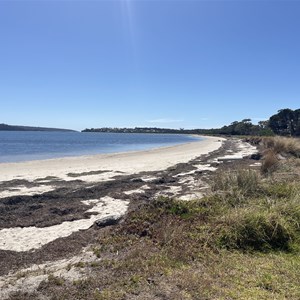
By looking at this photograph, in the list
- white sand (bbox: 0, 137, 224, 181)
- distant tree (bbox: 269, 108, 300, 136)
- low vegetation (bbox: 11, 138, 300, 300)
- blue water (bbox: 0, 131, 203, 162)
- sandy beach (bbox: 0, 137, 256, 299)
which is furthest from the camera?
distant tree (bbox: 269, 108, 300, 136)

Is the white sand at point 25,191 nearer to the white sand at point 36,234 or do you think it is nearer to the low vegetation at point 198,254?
the white sand at point 36,234

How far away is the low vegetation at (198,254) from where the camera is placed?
13.1 feet

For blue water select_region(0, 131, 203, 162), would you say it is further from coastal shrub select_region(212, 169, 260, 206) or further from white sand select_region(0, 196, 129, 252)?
coastal shrub select_region(212, 169, 260, 206)

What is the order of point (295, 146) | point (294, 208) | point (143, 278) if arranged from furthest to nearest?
1. point (295, 146)
2. point (294, 208)
3. point (143, 278)

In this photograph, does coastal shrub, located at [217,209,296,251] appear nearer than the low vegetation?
No

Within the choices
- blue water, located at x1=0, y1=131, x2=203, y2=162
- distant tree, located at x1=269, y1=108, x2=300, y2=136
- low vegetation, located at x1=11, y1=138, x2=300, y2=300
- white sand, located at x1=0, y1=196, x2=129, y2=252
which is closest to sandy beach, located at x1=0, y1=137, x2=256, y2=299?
white sand, located at x1=0, y1=196, x2=129, y2=252

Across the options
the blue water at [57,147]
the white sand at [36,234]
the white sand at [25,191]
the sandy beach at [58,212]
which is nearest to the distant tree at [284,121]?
the blue water at [57,147]

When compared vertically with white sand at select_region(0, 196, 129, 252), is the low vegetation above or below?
above

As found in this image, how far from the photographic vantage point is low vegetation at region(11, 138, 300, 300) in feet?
13.1

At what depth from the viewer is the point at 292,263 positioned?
479 cm

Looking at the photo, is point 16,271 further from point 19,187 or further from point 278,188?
point 19,187

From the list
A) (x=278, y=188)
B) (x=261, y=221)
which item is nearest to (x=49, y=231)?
(x=261, y=221)

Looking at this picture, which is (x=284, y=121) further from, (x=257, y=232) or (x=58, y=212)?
(x=257, y=232)

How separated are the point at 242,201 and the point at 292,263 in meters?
A: 2.95
